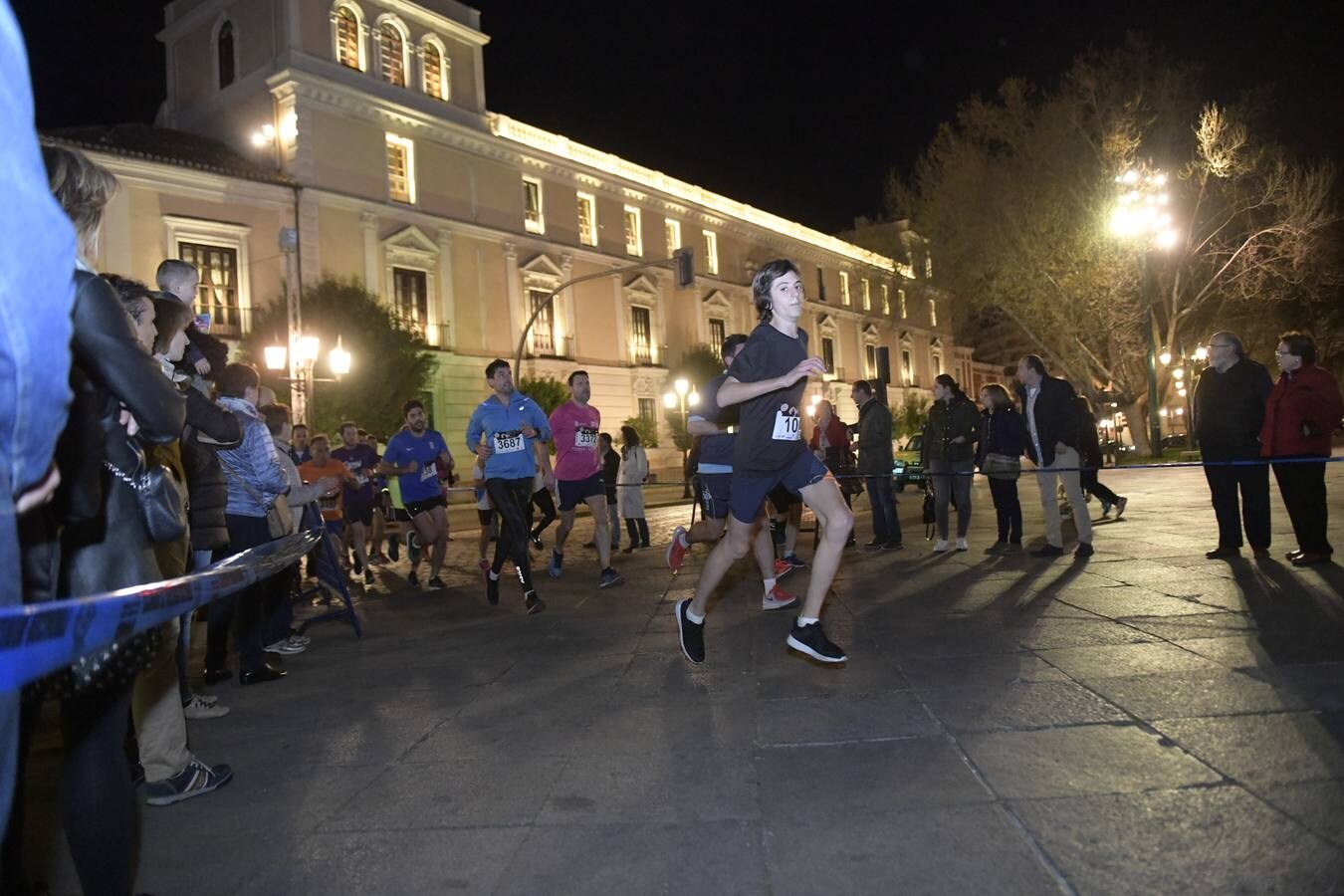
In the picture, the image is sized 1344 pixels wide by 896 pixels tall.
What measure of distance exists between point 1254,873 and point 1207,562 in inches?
220

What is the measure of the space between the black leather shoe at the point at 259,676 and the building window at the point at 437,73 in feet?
101

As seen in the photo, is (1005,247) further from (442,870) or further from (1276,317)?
(442,870)

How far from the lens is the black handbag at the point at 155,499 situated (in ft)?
7.39

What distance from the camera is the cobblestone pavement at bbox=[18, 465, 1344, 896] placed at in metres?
2.25

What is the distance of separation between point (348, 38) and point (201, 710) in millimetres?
30229

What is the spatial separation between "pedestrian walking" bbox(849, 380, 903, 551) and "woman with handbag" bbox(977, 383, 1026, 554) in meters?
1.03

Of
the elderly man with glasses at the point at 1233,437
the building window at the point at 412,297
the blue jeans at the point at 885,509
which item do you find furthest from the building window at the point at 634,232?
the elderly man with glasses at the point at 1233,437

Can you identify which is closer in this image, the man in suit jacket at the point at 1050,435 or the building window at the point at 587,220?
the man in suit jacket at the point at 1050,435

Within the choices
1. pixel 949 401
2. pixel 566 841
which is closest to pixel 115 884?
pixel 566 841

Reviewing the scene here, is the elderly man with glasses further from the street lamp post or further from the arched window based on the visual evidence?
the arched window

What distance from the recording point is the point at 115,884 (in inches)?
81.1

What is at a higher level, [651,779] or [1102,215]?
[1102,215]

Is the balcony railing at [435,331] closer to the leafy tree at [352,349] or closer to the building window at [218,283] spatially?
the leafy tree at [352,349]

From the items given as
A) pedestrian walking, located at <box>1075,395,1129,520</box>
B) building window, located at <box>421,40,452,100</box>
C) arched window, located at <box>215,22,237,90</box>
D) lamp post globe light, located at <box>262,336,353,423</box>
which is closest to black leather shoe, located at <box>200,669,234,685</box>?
pedestrian walking, located at <box>1075,395,1129,520</box>
